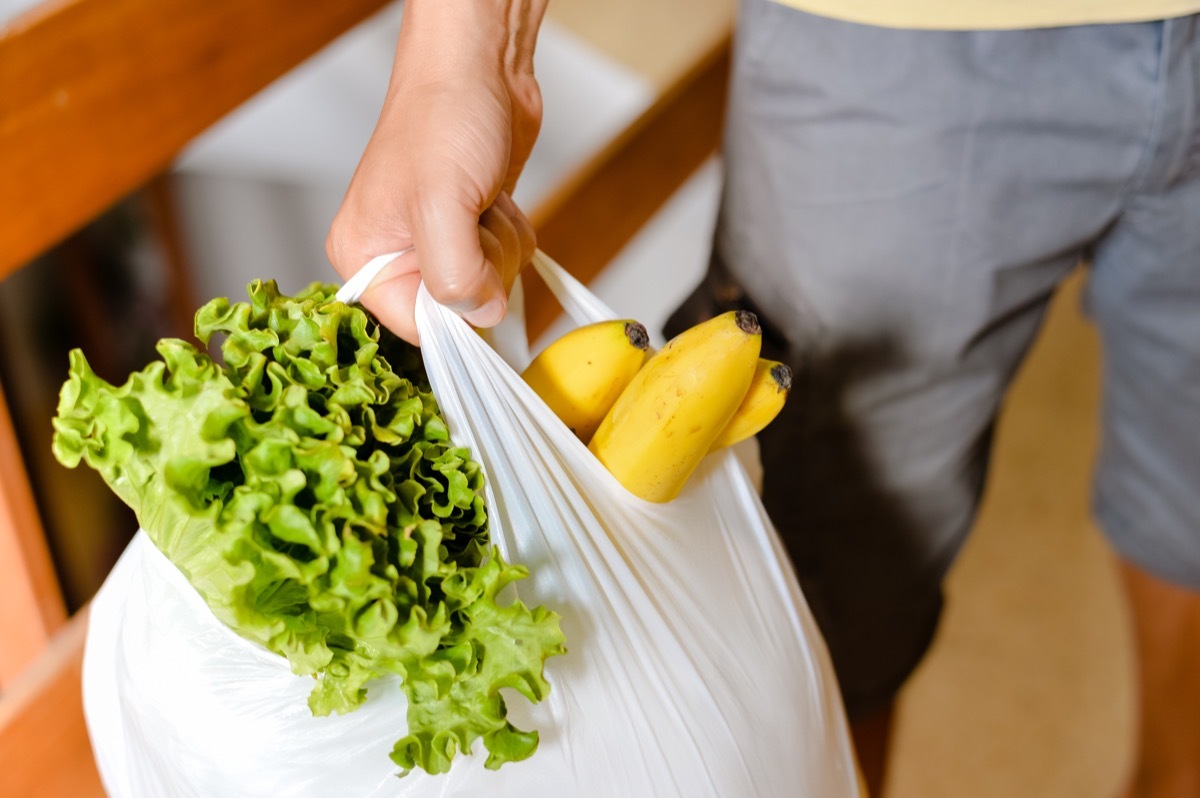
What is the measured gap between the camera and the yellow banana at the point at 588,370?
0.53 m

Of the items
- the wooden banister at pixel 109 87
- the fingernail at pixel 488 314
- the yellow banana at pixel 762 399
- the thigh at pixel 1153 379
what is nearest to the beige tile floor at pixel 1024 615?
the thigh at pixel 1153 379

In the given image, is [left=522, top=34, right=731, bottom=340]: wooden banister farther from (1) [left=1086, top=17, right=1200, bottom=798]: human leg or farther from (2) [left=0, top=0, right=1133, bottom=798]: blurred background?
(1) [left=1086, top=17, right=1200, bottom=798]: human leg

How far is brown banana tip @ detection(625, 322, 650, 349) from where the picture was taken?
53cm

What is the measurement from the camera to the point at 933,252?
71 cm

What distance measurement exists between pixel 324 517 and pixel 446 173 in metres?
0.17

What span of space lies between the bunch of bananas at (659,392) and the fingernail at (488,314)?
0.05m

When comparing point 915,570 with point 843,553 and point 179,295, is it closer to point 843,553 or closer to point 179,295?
point 843,553

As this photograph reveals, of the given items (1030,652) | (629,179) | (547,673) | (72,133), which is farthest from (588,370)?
(1030,652)

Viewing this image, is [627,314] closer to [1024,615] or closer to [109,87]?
[1024,615]

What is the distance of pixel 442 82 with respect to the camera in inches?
20.8

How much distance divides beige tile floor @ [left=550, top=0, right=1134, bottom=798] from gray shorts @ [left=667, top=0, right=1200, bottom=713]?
1.48 ft

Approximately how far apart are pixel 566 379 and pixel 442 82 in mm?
161

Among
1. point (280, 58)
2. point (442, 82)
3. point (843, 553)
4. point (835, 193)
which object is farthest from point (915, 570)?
point (280, 58)

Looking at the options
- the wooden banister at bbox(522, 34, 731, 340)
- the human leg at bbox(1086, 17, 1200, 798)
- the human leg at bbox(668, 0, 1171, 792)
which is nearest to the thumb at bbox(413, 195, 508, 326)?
the human leg at bbox(668, 0, 1171, 792)
